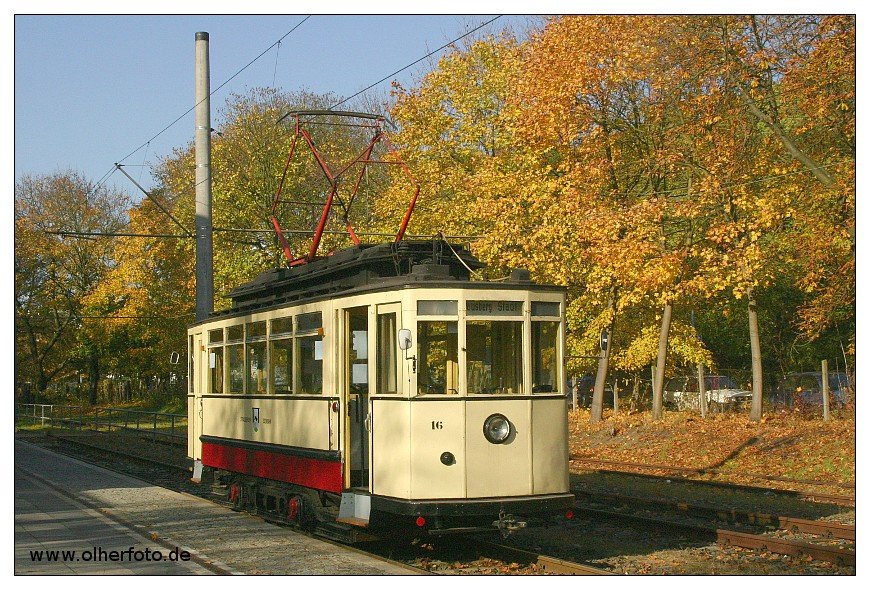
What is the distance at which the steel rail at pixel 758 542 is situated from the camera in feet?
34.2

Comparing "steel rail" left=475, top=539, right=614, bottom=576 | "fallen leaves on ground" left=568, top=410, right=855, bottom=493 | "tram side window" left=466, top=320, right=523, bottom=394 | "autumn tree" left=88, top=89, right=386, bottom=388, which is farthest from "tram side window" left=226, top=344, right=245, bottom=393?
"autumn tree" left=88, top=89, right=386, bottom=388

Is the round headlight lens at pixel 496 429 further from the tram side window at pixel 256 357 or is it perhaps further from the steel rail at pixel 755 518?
the steel rail at pixel 755 518

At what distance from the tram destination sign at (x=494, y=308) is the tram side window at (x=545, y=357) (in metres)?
0.25

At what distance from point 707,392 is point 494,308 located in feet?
67.3

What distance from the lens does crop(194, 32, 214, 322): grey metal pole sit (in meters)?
21.0

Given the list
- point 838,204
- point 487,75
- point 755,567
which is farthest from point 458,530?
point 487,75

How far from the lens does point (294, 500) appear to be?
12.8 meters

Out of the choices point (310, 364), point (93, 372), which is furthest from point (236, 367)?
point (93, 372)

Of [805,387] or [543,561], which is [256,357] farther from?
[805,387]

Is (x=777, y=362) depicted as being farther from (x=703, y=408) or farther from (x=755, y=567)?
(x=755, y=567)

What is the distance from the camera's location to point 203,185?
21156 millimetres

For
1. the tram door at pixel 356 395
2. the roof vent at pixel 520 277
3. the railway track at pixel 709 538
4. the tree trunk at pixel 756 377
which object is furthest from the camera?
the tree trunk at pixel 756 377

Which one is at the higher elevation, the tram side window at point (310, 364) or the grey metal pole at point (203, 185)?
the grey metal pole at point (203, 185)

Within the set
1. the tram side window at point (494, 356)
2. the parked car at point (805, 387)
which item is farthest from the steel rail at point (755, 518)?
the parked car at point (805, 387)
